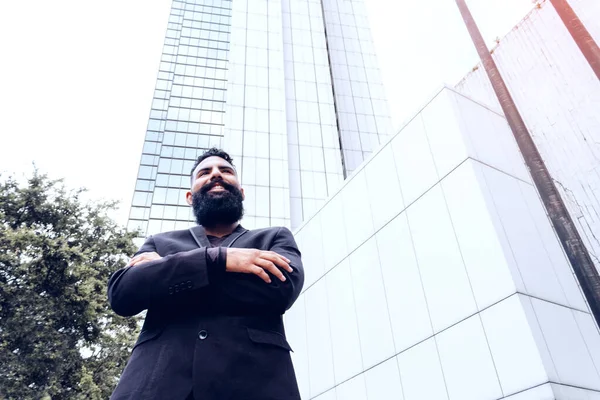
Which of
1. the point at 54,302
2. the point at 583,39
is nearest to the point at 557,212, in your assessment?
the point at 583,39

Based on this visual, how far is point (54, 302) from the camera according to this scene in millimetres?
13141

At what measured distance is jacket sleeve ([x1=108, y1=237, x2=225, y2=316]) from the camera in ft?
5.72

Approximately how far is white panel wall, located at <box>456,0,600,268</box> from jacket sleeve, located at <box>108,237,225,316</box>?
963cm

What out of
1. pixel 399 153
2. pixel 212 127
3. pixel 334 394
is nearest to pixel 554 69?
pixel 399 153

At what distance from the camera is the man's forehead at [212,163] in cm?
249

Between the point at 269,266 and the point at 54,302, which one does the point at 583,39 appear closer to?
→ the point at 269,266

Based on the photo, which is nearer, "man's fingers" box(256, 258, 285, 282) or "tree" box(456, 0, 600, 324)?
"man's fingers" box(256, 258, 285, 282)

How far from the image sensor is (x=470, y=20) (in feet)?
30.1

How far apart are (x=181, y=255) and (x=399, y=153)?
8520 millimetres

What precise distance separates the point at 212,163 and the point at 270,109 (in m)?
26.6

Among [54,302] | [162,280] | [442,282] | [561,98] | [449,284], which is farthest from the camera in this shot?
[561,98]

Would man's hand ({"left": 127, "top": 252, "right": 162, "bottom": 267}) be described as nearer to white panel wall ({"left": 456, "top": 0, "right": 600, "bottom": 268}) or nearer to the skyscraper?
white panel wall ({"left": 456, "top": 0, "right": 600, "bottom": 268})

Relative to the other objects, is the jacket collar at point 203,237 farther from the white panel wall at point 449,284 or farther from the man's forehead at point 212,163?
the white panel wall at point 449,284

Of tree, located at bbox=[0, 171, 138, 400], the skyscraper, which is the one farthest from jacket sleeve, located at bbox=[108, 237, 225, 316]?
the skyscraper
